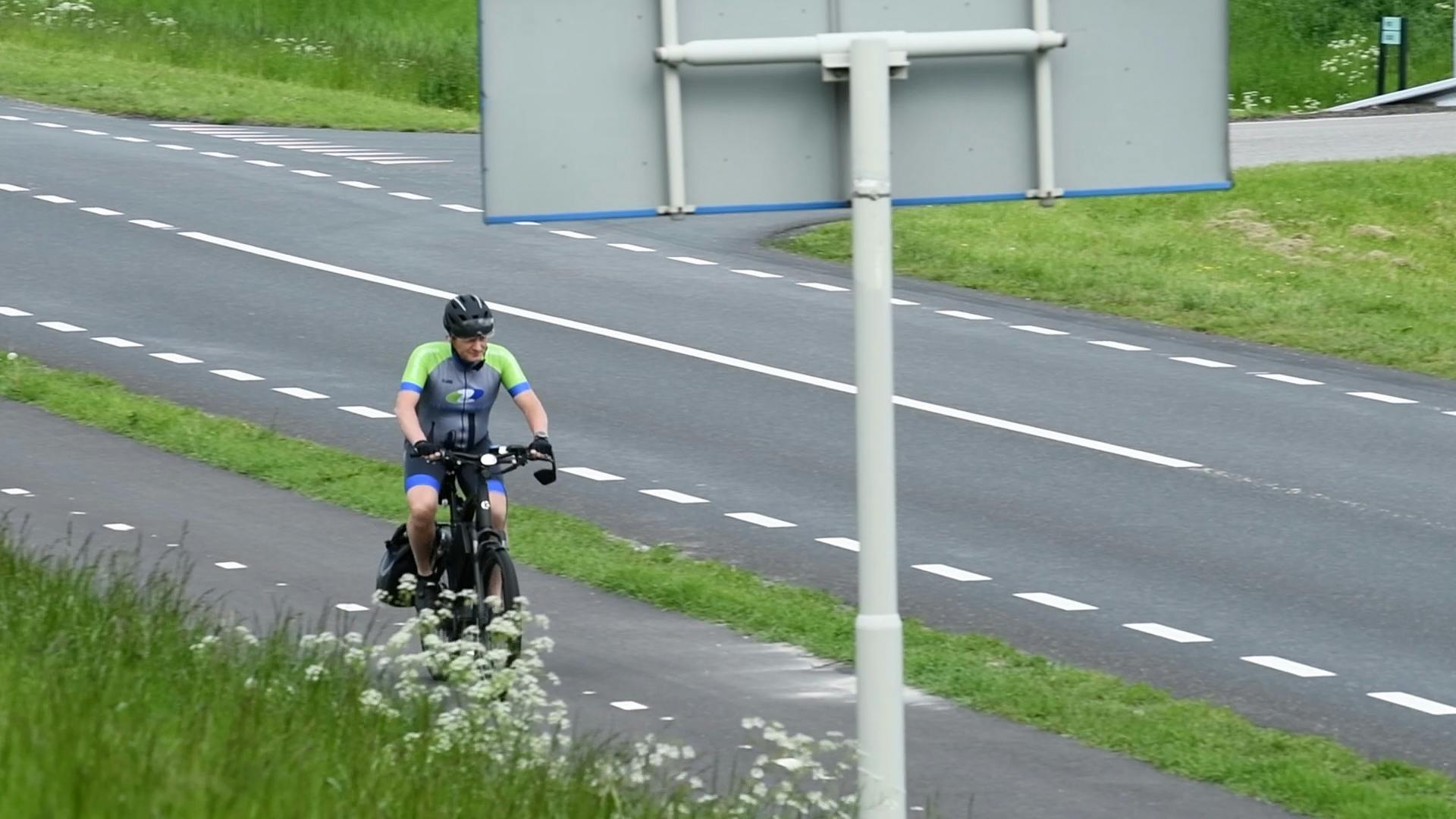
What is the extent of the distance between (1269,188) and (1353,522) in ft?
46.6

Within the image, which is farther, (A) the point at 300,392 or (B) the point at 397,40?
(B) the point at 397,40

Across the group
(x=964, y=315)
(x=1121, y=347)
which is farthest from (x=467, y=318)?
(x=964, y=315)

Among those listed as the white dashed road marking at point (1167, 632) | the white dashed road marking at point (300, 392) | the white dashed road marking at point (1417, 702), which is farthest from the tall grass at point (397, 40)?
the white dashed road marking at point (1417, 702)

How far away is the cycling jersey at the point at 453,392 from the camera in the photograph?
12.2 meters

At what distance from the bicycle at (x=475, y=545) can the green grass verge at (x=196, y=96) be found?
23.3 m

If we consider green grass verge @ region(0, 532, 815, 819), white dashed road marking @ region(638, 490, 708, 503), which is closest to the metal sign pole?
green grass verge @ region(0, 532, 815, 819)

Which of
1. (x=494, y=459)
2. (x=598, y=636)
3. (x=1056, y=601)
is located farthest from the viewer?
(x=1056, y=601)

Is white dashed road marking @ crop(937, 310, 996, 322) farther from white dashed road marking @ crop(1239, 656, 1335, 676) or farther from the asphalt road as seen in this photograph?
white dashed road marking @ crop(1239, 656, 1335, 676)

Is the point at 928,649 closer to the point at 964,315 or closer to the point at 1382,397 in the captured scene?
the point at 1382,397

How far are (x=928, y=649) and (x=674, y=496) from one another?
3.90m

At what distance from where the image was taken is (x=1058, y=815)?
9.85 metres

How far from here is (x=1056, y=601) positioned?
539 inches

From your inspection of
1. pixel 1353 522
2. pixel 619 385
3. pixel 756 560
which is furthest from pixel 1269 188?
pixel 756 560

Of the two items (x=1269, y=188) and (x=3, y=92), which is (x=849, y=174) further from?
(x=3, y=92)
